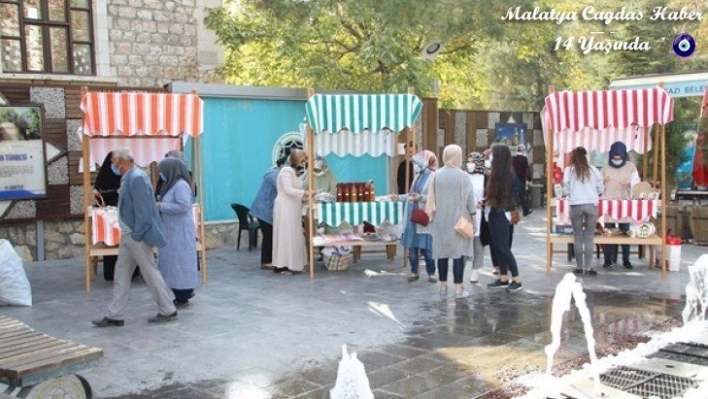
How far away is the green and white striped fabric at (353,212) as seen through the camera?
935cm

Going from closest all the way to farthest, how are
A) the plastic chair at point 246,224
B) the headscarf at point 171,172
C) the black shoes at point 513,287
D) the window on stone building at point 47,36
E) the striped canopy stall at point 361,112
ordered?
the headscarf at point 171,172
the black shoes at point 513,287
the striped canopy stall at point 361,112
the window on stone building at point 47,36
the plastic chair at point 246,224

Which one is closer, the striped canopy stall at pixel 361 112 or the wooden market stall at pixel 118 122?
the wooden market stall at pixel 118 122

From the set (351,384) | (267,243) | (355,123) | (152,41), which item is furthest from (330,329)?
(152,41)

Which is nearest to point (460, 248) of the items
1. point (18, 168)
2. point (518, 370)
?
point (518, 370)

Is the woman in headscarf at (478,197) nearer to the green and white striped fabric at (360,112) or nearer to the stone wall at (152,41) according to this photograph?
the green and white striped fabric at (360,112)

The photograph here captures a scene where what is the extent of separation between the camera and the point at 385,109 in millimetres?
9375

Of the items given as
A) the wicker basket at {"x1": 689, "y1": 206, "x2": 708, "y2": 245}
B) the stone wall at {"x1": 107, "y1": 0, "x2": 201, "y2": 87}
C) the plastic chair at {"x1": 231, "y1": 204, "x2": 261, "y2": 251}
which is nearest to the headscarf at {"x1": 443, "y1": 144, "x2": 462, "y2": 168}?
the plastic chair at {"x1": 231, "y1": 204, "x2": 261, "y2": 251}

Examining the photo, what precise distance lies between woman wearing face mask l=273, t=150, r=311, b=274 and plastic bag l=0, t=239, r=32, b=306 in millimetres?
3074

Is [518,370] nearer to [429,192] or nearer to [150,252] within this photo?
[429,192]

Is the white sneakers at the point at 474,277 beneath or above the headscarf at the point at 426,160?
beneath

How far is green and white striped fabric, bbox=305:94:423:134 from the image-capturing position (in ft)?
30.1

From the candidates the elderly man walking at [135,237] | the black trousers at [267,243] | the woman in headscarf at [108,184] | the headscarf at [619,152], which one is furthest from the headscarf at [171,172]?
the headscarf at [619,152]

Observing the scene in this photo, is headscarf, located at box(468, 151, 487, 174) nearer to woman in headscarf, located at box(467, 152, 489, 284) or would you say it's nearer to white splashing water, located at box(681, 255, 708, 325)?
woman in headscarf, located at box(467, 152, 489, 284)

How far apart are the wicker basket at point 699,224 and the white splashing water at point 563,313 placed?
3.99 m
